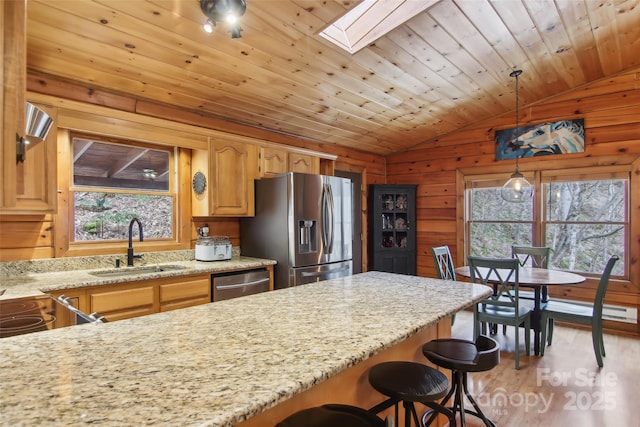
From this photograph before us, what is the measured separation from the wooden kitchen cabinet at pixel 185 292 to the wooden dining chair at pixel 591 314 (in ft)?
10.1

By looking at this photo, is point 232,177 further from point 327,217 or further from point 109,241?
point 109,241

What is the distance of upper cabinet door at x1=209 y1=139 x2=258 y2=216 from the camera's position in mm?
3486

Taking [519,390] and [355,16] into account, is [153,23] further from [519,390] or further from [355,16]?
[519,390]

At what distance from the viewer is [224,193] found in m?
3.55

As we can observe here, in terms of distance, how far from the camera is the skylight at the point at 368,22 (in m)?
2.67

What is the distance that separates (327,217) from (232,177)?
1073 millimetres

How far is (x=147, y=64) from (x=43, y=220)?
55.8 inches

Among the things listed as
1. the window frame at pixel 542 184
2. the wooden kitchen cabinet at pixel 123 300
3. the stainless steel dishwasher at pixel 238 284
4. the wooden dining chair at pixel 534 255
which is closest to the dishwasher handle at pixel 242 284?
the stainless steel dishwasher at pixel 238 284

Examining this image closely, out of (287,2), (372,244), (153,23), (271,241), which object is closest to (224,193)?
(271,241)

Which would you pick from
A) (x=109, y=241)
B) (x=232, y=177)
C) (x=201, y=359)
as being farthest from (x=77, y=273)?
(x=201, y=359)

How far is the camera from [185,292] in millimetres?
2928

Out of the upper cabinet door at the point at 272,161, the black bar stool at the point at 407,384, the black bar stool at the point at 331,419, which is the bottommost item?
the black bar stool at the point at 407,384

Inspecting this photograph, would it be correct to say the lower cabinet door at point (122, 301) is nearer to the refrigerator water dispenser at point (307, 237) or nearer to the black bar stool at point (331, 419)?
the refrigerator water dispenser at point (307, 237)

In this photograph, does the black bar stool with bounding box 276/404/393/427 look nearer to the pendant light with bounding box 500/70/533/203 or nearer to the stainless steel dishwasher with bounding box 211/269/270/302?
the stainless steel dishwasher with bounding box 211/269/270/302
